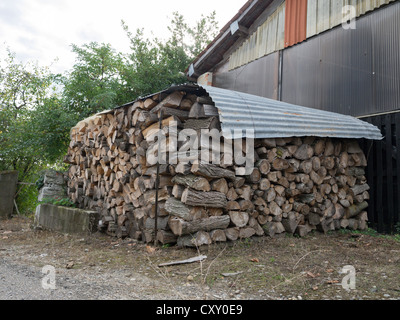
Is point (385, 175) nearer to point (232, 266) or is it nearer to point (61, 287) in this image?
point (232, 266)

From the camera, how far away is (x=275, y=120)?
415 cm

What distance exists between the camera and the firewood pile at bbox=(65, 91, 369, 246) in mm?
3711

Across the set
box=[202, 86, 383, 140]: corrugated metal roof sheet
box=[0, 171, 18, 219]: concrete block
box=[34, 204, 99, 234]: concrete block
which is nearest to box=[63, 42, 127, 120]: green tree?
box=[0, 171, 18, 219]: concrete block

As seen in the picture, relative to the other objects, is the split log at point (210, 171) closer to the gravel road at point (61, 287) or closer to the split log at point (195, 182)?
the split log at point (195, 182)

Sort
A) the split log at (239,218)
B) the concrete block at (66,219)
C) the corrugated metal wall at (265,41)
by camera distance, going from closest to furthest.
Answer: the split log at (239,218)
the concrete block at (66,219)
the corrugated metal wall at (265,41)

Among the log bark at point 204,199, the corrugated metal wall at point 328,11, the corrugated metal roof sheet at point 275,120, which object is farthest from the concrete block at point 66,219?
the corrugated metal wall at point 328,11

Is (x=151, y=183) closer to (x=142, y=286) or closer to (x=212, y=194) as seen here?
(x=212, y=194)

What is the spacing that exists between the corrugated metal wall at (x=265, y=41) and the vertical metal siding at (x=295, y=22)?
15 centimetres

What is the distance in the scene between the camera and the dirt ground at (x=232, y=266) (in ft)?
8.27

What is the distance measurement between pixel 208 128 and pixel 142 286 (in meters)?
2.00

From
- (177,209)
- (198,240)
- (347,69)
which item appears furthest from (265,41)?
(198,240)

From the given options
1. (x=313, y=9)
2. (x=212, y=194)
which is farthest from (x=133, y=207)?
(x=313, y=9)

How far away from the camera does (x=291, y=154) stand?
4551 millimetres

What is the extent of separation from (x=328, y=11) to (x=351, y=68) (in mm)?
1451
